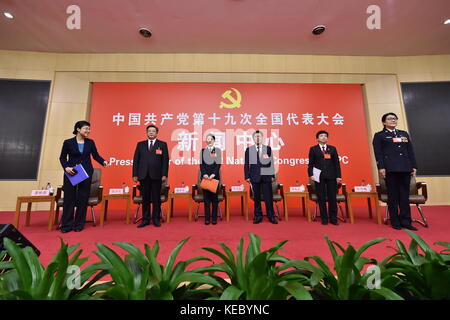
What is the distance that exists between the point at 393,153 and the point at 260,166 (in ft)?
5.54

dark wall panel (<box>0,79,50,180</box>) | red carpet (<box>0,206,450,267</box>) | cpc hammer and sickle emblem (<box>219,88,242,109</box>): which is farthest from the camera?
cpc hammer and sickle emblem (<box>219,88,242,109</box>)

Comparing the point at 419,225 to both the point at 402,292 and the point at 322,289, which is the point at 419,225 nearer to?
the point at 402,292

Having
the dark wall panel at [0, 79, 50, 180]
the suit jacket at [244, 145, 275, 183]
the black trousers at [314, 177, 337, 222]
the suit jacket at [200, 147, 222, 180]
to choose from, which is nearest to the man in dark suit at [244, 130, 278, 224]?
the suit jacket at [244, 145, 275, 183]

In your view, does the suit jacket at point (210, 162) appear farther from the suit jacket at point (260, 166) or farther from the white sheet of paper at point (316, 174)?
the white sheet of paper at point (316, 174)

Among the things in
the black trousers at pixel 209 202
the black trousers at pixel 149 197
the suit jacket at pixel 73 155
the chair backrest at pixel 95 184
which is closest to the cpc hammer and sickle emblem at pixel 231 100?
the black trousers at pixel 209 202

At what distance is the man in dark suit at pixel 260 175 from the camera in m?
3.05

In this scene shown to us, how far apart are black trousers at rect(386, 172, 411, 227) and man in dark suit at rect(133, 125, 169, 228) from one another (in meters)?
3.01

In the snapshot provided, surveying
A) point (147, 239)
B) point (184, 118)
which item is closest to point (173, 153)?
point (184, 118)

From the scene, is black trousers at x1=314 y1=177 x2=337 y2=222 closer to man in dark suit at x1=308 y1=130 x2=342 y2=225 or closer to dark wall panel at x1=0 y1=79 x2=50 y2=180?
man in dark suit at x1=308 y1=130 x2=342 y2=225

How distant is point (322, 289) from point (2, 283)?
2.85ft

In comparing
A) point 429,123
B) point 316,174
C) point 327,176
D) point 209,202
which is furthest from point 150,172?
point 429,123

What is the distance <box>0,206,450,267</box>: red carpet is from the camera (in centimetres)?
192

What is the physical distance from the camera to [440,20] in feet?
13.0

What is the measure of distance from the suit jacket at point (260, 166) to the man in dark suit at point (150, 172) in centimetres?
124
